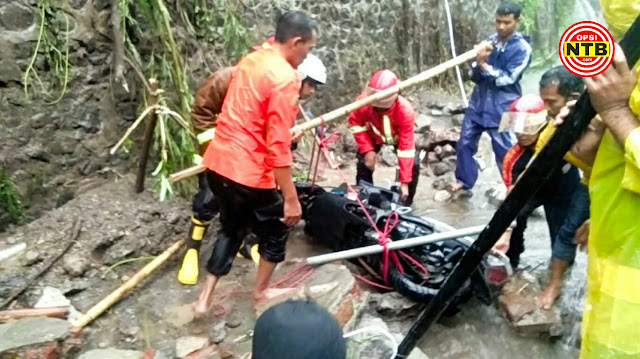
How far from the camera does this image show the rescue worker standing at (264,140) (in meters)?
2.93

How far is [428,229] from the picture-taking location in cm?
378

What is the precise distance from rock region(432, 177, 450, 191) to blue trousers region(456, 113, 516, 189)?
0.87ft

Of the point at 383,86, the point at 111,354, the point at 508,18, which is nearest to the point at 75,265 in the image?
the point at 111,354

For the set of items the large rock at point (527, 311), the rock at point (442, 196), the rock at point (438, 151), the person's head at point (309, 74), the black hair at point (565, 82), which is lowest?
the rock at point (442, 196)

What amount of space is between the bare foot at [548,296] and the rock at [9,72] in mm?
3821

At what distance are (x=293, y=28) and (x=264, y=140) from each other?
0.65 meters

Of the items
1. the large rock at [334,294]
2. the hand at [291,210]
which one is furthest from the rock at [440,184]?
the hand at [291,210]

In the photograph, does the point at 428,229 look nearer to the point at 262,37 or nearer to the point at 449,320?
the point at 449,320

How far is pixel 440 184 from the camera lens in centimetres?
623

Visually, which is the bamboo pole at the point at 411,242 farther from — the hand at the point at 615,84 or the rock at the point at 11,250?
the rock at the point at 11,250

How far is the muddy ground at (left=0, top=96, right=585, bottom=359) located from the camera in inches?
131

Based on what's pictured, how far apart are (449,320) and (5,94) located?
3.39 meters

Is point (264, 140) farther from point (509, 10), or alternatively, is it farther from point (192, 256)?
point (509, 10)

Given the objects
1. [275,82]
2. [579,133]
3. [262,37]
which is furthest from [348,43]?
[579,133]
